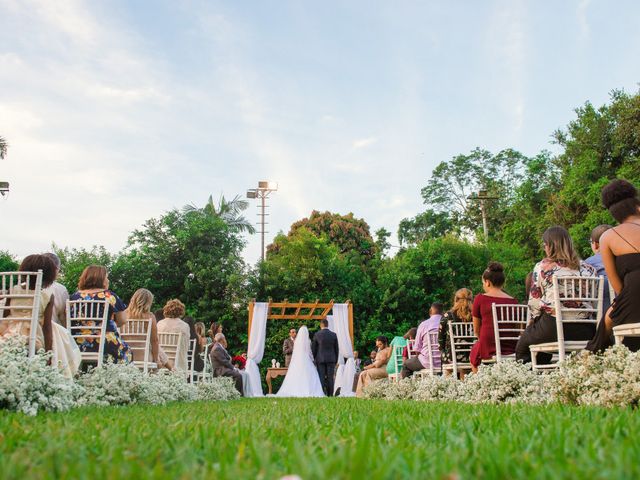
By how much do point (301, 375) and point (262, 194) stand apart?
1524 cm

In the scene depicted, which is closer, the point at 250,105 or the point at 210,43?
the point at 210,43

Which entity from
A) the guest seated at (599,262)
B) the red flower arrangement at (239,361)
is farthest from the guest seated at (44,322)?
the red flower arrangement at (239,361)

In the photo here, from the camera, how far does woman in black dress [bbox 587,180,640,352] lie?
386cm

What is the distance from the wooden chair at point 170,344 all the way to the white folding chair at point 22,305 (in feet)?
12.7

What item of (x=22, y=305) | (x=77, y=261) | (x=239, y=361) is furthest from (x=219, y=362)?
(x=77, y=261)

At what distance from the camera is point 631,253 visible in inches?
155

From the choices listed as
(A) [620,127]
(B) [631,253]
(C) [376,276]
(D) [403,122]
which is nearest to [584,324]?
(B) [631,253]

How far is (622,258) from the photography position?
3982 millimetres

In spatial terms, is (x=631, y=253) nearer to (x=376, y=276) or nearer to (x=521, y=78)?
(x=521, y=78)

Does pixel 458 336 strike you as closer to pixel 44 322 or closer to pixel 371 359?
pixel 44 322

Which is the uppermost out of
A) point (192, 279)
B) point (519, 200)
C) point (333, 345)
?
point (519, 200)

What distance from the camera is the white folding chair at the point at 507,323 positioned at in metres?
6.04

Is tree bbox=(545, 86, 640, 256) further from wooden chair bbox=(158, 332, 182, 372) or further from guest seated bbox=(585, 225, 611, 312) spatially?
wooden chair bbox=(158, 332, 182, 372)

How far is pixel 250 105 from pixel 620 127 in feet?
47.3
